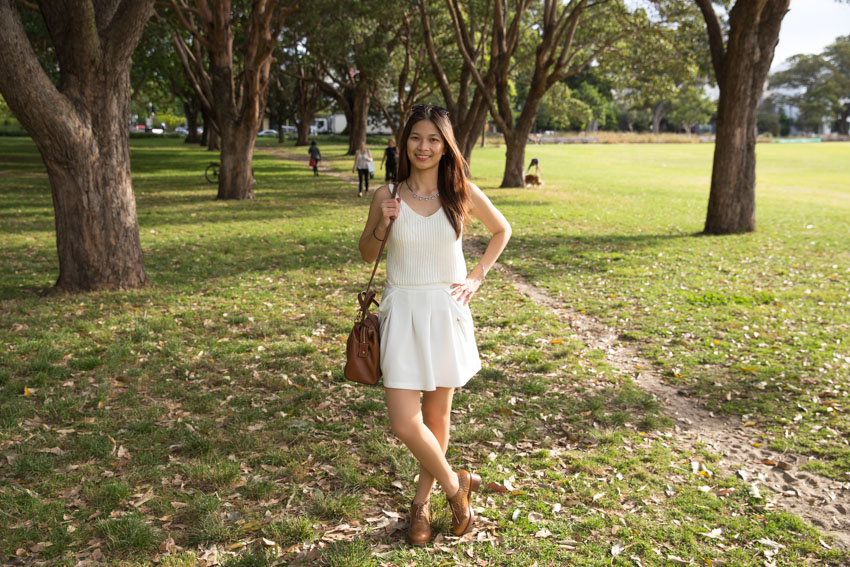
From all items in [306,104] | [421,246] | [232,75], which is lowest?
[421,246]

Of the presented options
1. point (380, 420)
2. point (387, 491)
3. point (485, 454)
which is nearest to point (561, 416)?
point (485, 454)

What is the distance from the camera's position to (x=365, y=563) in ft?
11.3

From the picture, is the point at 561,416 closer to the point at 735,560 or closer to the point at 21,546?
the point at 735,560

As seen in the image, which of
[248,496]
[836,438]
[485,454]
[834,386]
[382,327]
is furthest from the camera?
[834,386]

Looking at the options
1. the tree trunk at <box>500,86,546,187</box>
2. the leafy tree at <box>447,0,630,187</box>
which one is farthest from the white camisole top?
the tree trunk at <box>500,86,546,187</box>

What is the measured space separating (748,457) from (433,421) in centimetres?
248

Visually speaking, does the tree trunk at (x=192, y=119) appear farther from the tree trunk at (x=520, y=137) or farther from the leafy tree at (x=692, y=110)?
the leafy tree at (x=692, y=110)

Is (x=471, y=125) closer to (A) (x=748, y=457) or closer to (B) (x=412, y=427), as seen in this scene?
(A) (x=748, y=457)

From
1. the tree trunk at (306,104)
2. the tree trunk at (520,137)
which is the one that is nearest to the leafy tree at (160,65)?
the tree trunk at (306,104)

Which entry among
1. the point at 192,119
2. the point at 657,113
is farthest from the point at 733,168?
the point at 657,113

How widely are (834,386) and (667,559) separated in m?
3.41

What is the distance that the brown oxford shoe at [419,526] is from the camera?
3623 mm

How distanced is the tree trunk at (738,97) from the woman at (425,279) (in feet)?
37.8

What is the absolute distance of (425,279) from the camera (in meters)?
3.43
